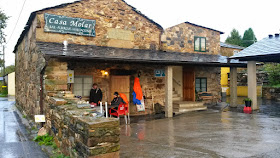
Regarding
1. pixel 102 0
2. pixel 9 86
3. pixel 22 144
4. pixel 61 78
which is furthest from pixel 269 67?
pixel 9 86

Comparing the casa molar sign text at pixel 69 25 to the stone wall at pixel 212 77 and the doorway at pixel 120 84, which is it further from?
the stone wall at pixel 212 77

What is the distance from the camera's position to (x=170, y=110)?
1067 centimetres

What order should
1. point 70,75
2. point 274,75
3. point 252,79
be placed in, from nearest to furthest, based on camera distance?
point 70,75 < point 252,79 < point 274,75

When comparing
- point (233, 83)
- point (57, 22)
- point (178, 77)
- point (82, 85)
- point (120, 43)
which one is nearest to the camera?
point (57, 22)

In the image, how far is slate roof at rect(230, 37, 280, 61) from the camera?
9859 millimetres

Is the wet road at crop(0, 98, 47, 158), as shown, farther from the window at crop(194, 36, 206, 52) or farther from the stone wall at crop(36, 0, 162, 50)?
the window at crop(194, 36, 206, 52)

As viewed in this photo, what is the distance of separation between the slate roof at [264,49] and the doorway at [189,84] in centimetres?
268

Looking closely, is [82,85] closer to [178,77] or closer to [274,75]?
[178,77]

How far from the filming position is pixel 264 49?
35.0ft

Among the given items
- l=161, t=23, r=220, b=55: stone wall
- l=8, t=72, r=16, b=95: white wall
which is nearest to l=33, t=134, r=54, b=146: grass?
l=161, t=23, r=220, b=55: stone wall

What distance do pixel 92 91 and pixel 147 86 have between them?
3232 millimetres

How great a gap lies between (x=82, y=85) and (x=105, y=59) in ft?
7.65

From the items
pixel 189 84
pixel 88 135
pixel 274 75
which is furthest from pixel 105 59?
pixel 274 75

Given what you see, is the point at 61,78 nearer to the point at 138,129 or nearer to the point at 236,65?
the point at 138,129
